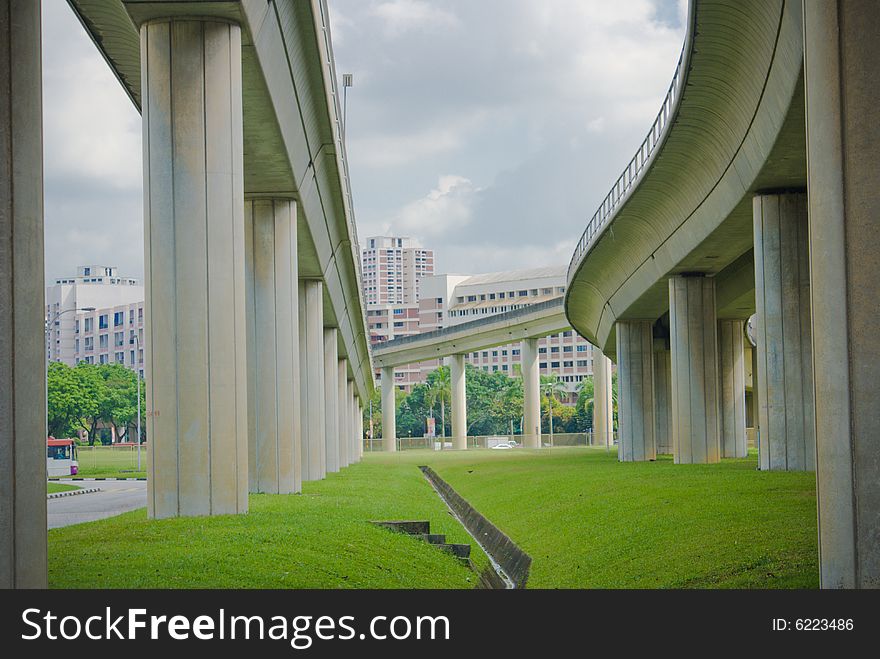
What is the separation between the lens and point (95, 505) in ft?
104

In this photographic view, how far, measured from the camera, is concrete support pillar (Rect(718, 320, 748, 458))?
2183 inches

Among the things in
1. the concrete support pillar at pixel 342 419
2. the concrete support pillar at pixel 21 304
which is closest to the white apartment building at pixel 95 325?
the concrete support pillar at pixel 342 419

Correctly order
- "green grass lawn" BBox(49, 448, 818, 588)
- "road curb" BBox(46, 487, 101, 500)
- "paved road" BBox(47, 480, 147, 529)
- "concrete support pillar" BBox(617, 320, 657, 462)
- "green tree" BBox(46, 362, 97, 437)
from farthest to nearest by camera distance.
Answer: "green tree" BBox(46, 362, 97, 437) < "concrete support pillar" BBox(617, 320, 657, 462) < "road curb" BBox(46, 487, 101, 500) < "paved road" BBox(47, 480, 147, 529) < "green grass lawn" BBox(49, 448, 818, 588)

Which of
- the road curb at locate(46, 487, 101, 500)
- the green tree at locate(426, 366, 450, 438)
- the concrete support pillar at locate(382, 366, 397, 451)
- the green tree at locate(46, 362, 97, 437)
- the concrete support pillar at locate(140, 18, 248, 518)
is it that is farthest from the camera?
the green tree at locate(426, 366, 450, 438)

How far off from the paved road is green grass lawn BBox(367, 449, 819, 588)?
8.99m

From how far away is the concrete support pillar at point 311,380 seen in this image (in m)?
35.4

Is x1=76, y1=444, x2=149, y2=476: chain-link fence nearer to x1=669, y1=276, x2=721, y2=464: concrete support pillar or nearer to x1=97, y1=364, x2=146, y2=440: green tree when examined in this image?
x1=97, y1=364, x2=146, y2=440: green tree

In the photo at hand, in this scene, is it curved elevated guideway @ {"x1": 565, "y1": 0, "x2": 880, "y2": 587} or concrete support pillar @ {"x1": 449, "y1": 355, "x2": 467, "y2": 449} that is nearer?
curved elevated guideway @ {"x1": 565, "y1": 0, "x2": 880, "y2": 587}

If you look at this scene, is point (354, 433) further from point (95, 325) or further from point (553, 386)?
point (553, 386)

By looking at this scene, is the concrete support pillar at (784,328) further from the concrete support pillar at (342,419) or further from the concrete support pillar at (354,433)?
the concrete support pillar at (354,433)

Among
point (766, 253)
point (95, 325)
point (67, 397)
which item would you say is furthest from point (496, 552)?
point (95, 325)

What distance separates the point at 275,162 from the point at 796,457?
624 inches

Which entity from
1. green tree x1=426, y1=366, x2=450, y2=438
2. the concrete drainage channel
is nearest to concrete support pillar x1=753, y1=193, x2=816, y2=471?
the concrete drainage channel

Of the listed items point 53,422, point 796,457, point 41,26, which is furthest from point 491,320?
point 41,26
